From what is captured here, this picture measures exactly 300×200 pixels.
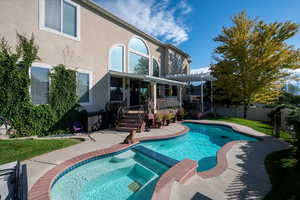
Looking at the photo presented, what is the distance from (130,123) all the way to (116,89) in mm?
3536

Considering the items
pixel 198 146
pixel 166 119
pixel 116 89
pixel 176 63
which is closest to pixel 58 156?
pixel 198 146

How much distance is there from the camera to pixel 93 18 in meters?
9.71

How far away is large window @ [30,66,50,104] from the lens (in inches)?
287

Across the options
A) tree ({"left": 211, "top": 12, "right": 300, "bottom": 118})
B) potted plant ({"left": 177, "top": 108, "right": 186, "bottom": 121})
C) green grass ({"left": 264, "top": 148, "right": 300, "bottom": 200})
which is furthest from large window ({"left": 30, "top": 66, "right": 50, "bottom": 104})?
tree ({"left": 211, "top": 12, "right": 300, "bottom": 118})

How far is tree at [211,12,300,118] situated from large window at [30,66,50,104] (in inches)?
620

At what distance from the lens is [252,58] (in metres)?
13.7

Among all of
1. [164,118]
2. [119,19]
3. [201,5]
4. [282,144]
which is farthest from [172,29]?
[282,144]

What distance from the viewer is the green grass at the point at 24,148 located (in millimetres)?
4705

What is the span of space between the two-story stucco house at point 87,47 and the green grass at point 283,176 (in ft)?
25.3

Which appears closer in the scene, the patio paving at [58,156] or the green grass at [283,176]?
the green grass at [283,176]

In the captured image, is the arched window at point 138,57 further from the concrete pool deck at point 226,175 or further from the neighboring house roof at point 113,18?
the concrete pool deck at point 226,175

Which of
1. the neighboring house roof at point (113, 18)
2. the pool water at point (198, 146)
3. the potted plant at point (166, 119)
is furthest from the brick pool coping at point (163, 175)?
the neighboring house roof at point (113, 18)

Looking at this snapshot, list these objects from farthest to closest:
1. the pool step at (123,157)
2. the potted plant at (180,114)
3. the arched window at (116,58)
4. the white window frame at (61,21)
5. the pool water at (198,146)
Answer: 1. the potted plant at (180,114)
2. the arched window at (116,58)
3. the white window frame at (61,21)
4. the pool water at (198,146)
5. the pool step at (123,157)

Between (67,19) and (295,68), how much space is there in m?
19.7
